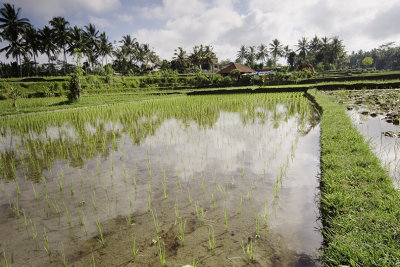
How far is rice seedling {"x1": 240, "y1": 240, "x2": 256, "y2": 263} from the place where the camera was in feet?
6.80

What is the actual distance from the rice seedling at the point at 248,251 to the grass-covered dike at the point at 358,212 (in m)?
0.60

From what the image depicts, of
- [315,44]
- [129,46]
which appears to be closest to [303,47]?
[315,44]

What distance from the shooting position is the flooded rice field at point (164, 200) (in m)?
2.22

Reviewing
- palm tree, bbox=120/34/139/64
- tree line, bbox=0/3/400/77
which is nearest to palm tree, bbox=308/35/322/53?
tree line, bbox=0/3/400/77

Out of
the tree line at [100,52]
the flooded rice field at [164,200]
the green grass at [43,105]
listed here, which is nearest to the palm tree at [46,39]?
the tree line at [100,52]

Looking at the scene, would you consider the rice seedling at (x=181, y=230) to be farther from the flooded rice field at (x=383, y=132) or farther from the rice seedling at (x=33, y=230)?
the flooded rice field at (x=383, y=132)

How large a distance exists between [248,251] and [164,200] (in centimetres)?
145

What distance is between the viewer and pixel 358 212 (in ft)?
7.38

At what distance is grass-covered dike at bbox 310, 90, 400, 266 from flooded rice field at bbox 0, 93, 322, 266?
28 centimetres

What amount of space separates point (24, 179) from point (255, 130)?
18.6 feet

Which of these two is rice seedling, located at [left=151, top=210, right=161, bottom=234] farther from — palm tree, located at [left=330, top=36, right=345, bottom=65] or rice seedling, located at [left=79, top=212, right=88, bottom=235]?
palm tree, located at [left=330, top=36, right=345, bottom=65]

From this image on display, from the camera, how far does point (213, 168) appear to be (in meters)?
4.24

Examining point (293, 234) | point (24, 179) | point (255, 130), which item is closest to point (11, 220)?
point (24, 179)

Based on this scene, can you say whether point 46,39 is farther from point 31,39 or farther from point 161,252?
point 161,252
